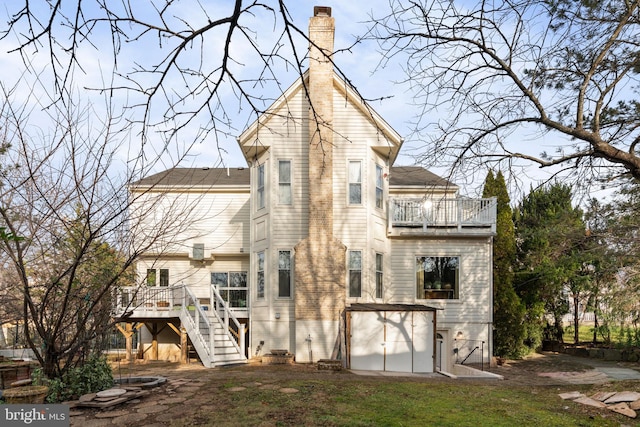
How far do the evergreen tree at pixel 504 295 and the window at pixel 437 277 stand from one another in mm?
3132

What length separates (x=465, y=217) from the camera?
18.8 m

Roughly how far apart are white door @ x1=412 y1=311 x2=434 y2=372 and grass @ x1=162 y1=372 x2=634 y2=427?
2762 millimetres

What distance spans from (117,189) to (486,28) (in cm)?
651

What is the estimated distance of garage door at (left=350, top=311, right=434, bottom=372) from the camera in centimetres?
1477

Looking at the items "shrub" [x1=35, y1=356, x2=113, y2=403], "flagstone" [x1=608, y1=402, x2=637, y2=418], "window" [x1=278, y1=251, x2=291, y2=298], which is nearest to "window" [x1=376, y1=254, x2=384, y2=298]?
"window" [x1=278, y1=251, x2=291, y2=298]

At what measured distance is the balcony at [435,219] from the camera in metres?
18.2

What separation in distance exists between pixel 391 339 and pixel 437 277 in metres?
4.61

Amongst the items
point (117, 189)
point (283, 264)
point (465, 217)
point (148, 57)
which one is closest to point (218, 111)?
point (148, 57)

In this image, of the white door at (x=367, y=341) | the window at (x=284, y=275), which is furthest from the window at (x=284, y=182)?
the white door at (x=367, y=341)

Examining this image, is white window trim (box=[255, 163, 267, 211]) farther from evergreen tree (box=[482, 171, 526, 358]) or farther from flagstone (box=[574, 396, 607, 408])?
flagstone (box=[574, 396, 607, 408])

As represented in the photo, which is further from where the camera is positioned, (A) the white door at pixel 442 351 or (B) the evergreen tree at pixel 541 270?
(B) the evergreen tree at pixel 541 270

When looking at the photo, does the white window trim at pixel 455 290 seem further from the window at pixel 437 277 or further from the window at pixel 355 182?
the window at pixel 355 182

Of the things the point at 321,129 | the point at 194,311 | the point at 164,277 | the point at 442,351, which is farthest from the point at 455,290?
the point at 164,277

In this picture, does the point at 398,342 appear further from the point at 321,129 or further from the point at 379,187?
the point at 321,129
